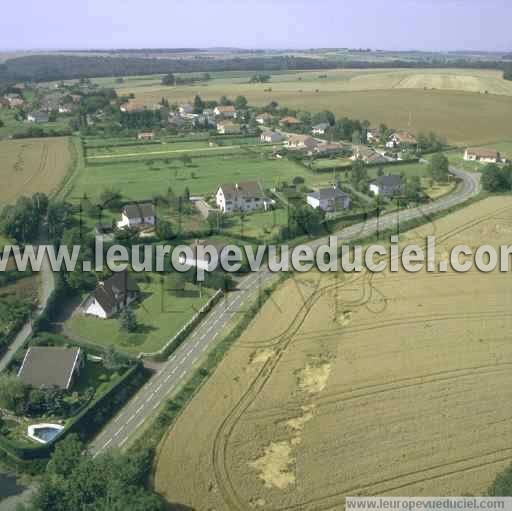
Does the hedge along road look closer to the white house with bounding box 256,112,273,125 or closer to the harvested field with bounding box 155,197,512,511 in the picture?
the harvested field with bounding box 155,197,512,511

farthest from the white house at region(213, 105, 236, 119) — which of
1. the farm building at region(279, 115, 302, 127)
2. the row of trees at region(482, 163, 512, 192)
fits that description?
the row of trees at region(482, 163, 512, 192)

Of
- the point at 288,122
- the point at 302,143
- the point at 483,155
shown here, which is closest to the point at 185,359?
the point at 302,143

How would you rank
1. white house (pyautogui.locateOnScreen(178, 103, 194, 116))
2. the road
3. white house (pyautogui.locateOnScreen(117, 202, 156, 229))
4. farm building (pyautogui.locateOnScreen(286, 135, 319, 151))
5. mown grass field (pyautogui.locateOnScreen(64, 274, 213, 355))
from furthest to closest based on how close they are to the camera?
white house (pyautogui.locateOnScreen(178, 103, 194, 116))
farm building (pyautogui.locateOnScreen(286, 135, 319, 151))
white house (pyautogui.locateOnScreen(117, 202, 156, 229))
mown grass field (pyautogui.locateOnScreen(64, 274, 213, 355))
the road

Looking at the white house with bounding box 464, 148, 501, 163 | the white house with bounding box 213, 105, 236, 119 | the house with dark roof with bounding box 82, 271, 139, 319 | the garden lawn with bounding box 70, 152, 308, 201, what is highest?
the white house with bounding box 213, 105, 236, 119

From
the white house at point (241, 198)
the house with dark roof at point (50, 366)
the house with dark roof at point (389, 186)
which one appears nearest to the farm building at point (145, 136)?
the white house at point (241, 198)

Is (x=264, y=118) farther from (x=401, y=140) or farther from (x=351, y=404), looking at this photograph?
(x=351, y=404)

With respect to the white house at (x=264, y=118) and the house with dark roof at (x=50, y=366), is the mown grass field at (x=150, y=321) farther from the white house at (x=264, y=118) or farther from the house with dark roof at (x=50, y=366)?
the white house at (x=264, y=118)

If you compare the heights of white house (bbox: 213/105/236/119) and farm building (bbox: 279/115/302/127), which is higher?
white house (bbox: 213/105/236/119)
